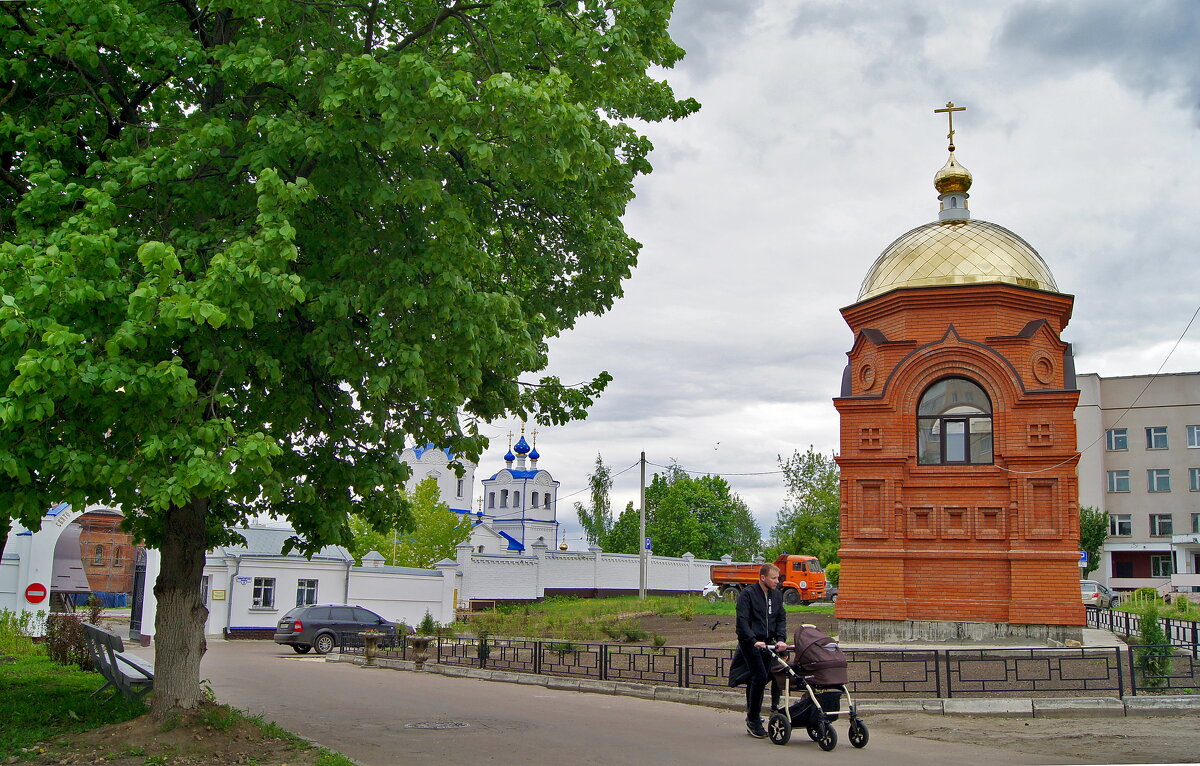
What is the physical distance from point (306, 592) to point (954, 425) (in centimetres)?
1890

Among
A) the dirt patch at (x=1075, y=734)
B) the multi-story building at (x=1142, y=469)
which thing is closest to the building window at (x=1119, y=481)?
the multi-story building at (x=1142, y=469)

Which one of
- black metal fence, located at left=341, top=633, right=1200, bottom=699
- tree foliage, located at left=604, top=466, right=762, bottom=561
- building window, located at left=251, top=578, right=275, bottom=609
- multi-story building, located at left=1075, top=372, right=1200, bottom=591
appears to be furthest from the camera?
tree foliage, located at left=604, top=466, right=762, bottom=561

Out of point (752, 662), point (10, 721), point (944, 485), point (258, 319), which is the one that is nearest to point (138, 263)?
point (258, 319)

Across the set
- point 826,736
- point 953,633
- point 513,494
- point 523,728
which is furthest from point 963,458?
point 513,494

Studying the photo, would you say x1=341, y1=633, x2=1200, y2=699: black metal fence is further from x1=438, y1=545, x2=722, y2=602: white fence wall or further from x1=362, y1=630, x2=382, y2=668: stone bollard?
x1=438, y1=545, x2=722, y2=602: white fence wall

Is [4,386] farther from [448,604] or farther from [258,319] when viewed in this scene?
[448,604]

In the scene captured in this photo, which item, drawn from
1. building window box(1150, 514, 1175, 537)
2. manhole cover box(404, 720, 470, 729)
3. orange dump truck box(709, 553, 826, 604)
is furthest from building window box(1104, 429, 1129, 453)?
manhole cover box(404, 720, 470, 729)

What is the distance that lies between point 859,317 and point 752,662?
10.9m

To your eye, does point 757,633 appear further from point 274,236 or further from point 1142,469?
point 1142,469

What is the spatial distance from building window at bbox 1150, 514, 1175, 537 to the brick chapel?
1437 inches

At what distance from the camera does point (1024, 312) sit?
661 inches

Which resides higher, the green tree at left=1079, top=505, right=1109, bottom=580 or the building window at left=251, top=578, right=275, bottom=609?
the green tree at left=1079, top=505, right=1109, bottom=580

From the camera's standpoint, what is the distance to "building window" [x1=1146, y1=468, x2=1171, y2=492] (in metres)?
47.4

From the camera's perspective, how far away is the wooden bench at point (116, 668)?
8.86 meters
